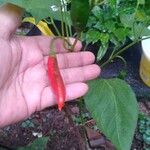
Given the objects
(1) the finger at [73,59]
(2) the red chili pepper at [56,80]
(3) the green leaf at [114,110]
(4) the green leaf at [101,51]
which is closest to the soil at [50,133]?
(4) the green leaf at [101,51]

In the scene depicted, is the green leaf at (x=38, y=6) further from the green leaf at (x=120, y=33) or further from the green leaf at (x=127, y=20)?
the green leaf at (x=120, y=33)

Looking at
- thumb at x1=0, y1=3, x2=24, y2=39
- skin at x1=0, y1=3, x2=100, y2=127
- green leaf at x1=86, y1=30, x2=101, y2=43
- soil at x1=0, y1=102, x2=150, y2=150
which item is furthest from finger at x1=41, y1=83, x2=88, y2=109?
green leaf at x1=86, y1=30, x2=101, y2=43

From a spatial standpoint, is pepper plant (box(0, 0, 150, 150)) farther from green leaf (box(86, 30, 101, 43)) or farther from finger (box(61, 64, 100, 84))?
green leaf (box(86, 30, 101, 43))

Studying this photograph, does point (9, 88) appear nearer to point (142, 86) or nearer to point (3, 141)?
point (3, 141)


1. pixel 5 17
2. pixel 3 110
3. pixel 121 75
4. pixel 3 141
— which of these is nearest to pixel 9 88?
pixel 3 110

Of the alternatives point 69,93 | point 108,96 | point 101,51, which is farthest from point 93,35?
point 108,96

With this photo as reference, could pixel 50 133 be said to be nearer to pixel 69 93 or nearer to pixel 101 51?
pixel 101 51
